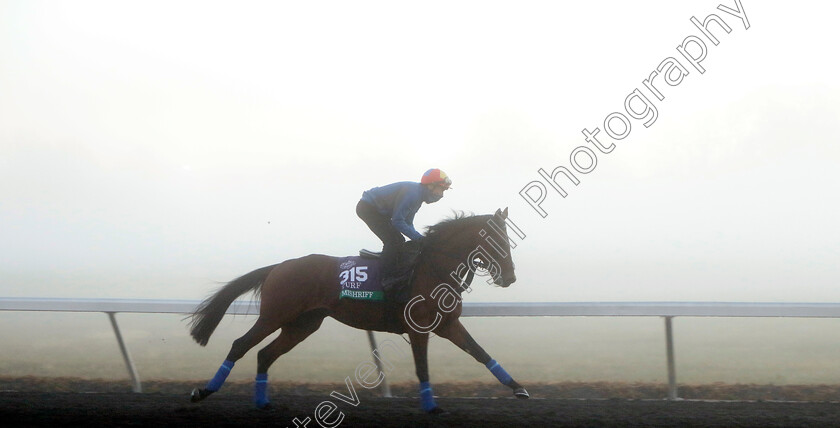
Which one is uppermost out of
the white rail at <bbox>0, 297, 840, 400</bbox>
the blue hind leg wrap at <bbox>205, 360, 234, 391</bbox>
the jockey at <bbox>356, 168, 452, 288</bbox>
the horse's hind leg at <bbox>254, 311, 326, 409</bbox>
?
the jockey at <bbox>356, 168, 452, 288</bbox>

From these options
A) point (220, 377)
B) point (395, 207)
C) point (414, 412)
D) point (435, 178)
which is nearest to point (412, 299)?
point (395, 207)

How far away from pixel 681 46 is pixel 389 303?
3.13 meters

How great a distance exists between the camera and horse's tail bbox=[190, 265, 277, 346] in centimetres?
607

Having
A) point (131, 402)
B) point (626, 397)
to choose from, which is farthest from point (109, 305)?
point (626, 397)

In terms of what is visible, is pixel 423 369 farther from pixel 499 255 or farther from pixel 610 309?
pixel 610 309

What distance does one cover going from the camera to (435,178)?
5.75 m

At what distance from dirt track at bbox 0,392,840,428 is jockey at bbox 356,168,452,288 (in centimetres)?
104

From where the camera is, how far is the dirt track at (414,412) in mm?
4898

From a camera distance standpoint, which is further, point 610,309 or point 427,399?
point 610,309

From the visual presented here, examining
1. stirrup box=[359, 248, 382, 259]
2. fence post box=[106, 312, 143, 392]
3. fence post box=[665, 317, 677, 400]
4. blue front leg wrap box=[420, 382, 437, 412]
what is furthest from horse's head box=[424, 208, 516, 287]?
fence post box=[106, 312, 143, 392]

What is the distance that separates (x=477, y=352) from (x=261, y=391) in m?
1.55

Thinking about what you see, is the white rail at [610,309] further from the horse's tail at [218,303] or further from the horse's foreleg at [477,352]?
the horse's foreleg at [477,352]

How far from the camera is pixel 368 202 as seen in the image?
6020 millimetres

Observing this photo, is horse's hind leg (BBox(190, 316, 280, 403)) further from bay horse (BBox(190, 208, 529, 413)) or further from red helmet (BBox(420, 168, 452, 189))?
red helmet (BBox(420, 168, 452, 189))
